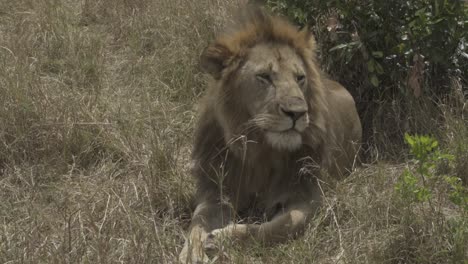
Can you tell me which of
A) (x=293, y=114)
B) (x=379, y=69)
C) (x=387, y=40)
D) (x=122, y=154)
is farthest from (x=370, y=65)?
(x=122, y=154)

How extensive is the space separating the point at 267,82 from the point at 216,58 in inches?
14.5

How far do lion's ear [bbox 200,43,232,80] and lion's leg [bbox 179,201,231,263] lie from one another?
2.33ft

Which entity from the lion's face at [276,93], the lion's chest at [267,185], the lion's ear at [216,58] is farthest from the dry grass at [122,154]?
the lion's ear at [216,58]

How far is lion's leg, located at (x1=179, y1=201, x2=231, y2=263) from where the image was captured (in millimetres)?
3855

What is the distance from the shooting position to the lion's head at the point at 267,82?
13.6 feet

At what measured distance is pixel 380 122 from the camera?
5684 mm

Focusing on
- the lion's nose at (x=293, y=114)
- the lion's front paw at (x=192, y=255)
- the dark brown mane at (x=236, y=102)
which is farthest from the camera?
the dark brown mane at (x=236, y=102)

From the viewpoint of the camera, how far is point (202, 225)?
427cm

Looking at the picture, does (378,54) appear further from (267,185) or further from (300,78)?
(267,185)

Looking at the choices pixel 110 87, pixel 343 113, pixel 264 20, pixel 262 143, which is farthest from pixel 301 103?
pixel 110 87

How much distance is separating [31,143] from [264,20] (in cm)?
165

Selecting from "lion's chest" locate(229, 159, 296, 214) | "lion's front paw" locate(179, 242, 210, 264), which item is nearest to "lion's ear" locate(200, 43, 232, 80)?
"lion's chest" locate(229, 159, 296, 214)

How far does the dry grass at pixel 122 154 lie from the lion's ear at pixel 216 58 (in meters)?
0.58

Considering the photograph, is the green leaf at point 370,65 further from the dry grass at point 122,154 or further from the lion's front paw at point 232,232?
the lion's front paw at point 232,232
